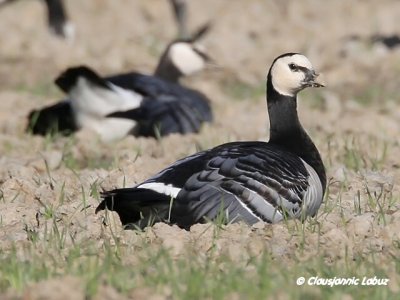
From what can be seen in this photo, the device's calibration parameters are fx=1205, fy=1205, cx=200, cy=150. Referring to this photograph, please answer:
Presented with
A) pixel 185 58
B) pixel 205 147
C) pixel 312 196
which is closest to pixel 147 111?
pixel 205 147

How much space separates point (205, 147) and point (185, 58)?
12.5 ft

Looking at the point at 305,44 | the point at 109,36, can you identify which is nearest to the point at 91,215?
the point at 305,44

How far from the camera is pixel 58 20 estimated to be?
17391mm

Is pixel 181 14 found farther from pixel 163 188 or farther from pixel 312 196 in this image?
pixel 163 188

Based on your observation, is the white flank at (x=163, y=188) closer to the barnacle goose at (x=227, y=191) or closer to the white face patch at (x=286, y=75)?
the barnacle goose at (x=227, y=191)

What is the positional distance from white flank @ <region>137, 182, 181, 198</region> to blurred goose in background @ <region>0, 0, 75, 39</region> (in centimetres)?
1099

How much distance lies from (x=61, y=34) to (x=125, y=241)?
454 inches

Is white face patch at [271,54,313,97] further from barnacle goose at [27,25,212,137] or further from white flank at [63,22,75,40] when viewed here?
white flank at [63,22,75,40]

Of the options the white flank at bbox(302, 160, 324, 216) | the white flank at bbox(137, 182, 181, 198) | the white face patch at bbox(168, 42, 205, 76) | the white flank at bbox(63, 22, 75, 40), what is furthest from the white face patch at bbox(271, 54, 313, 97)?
the white flank at bbox(63, 22, 75, 40)

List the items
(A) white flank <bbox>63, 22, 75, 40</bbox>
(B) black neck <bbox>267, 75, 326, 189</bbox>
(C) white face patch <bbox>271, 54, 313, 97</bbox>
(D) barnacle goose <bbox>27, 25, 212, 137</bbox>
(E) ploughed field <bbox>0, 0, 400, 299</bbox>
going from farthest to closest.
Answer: (A) white flank <bbox>63, 22, 75, 40</bbox> → (D) barnacle goose <bbox>27, 25, 212, 137</bbox> → (C) white face patch <bbox>271, 54, 313, 97</bbox> → (B) black neck <bbox>267, 75, 326, 189</bbox> → (E) ploughed field <bbox>0, 0, 400, 299</bbox>

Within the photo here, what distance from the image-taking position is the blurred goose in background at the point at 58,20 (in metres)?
17.3

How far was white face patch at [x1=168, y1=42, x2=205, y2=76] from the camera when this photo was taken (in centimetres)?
1282

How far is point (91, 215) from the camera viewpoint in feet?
21.0

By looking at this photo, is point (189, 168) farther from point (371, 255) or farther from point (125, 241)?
point (371, 255)
